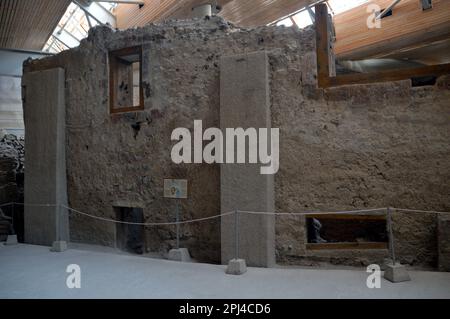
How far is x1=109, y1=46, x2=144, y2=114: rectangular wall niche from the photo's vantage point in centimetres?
652

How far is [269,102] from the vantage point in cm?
532

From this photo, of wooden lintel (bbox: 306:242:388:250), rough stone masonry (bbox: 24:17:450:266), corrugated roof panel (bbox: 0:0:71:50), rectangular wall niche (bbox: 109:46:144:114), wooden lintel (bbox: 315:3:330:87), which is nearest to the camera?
rough stone masonry (bbox: 24:17:450:266)

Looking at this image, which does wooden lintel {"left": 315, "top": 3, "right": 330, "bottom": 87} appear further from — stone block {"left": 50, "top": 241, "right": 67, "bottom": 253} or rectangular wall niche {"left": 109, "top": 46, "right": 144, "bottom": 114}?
stone block {"left": 50, "top": 241, "right": 67, "bottom": 253}

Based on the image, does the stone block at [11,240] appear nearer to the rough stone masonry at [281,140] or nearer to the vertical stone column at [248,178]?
the rough stone masonry at [281,140]

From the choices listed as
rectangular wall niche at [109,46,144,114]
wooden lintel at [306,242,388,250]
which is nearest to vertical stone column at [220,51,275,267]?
wooden lintel at [306,242,388,250]

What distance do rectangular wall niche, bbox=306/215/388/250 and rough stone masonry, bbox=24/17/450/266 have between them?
0.13 m

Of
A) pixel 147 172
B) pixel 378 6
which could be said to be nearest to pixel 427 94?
pixel 147 172

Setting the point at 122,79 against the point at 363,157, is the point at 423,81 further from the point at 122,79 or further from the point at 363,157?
the point at 122,79

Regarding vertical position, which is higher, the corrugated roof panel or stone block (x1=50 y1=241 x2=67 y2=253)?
the corrugated roof panel

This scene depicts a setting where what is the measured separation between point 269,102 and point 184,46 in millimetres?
1881

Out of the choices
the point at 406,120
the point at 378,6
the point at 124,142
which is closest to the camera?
the point at 406,120

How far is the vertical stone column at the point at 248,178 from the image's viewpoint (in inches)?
200

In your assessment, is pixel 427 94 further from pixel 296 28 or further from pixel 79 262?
pixel 79 262

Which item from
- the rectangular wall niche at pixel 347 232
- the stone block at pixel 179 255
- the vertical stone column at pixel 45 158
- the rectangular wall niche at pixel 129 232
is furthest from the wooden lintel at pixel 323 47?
the vertical stone column at pixel 45 158
